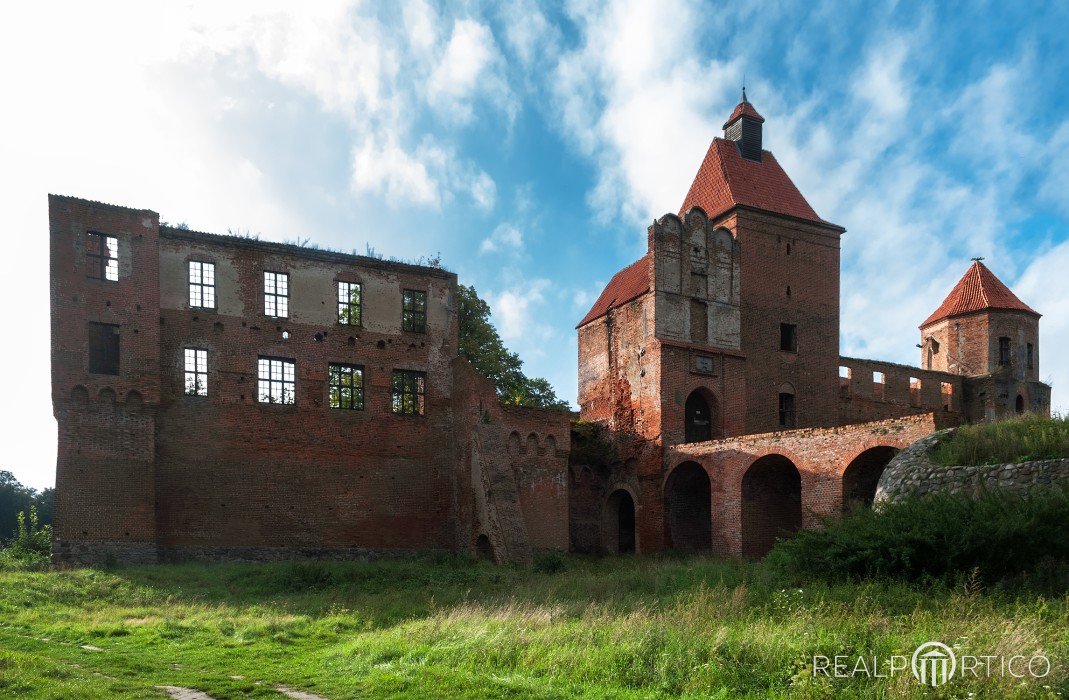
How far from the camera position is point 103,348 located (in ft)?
79.4

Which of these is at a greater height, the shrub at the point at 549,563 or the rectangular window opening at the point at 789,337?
the rectangular window opening at the point at 789,337

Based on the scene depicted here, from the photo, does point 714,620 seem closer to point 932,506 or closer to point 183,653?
point 932,506

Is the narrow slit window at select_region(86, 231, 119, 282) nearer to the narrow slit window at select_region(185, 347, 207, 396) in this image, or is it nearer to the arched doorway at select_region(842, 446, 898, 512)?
the narrow slit window at select_region(185, 347, 207, 396)

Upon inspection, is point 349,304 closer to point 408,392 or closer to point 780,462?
point 408,392

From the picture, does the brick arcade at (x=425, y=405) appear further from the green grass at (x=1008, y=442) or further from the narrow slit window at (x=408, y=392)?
the green grass at (x=1008, y=442)

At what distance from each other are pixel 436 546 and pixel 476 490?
2248 millimetres

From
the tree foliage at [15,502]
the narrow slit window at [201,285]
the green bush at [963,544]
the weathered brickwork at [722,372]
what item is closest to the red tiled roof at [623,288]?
the weathered brickwork at [722,372]

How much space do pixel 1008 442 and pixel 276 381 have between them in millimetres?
19057

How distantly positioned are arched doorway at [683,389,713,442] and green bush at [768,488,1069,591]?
17239mm

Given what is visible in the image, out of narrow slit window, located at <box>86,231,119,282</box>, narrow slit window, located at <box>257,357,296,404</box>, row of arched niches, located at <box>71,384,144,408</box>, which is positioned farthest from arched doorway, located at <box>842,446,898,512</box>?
narrow slit window, located at <box>86,231,119,282</box>

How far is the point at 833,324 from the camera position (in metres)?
35.5

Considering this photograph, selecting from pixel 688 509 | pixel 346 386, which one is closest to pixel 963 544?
pixel 688 509

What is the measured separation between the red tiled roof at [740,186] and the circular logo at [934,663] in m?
25.9

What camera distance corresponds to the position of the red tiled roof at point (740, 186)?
34.8 metres
